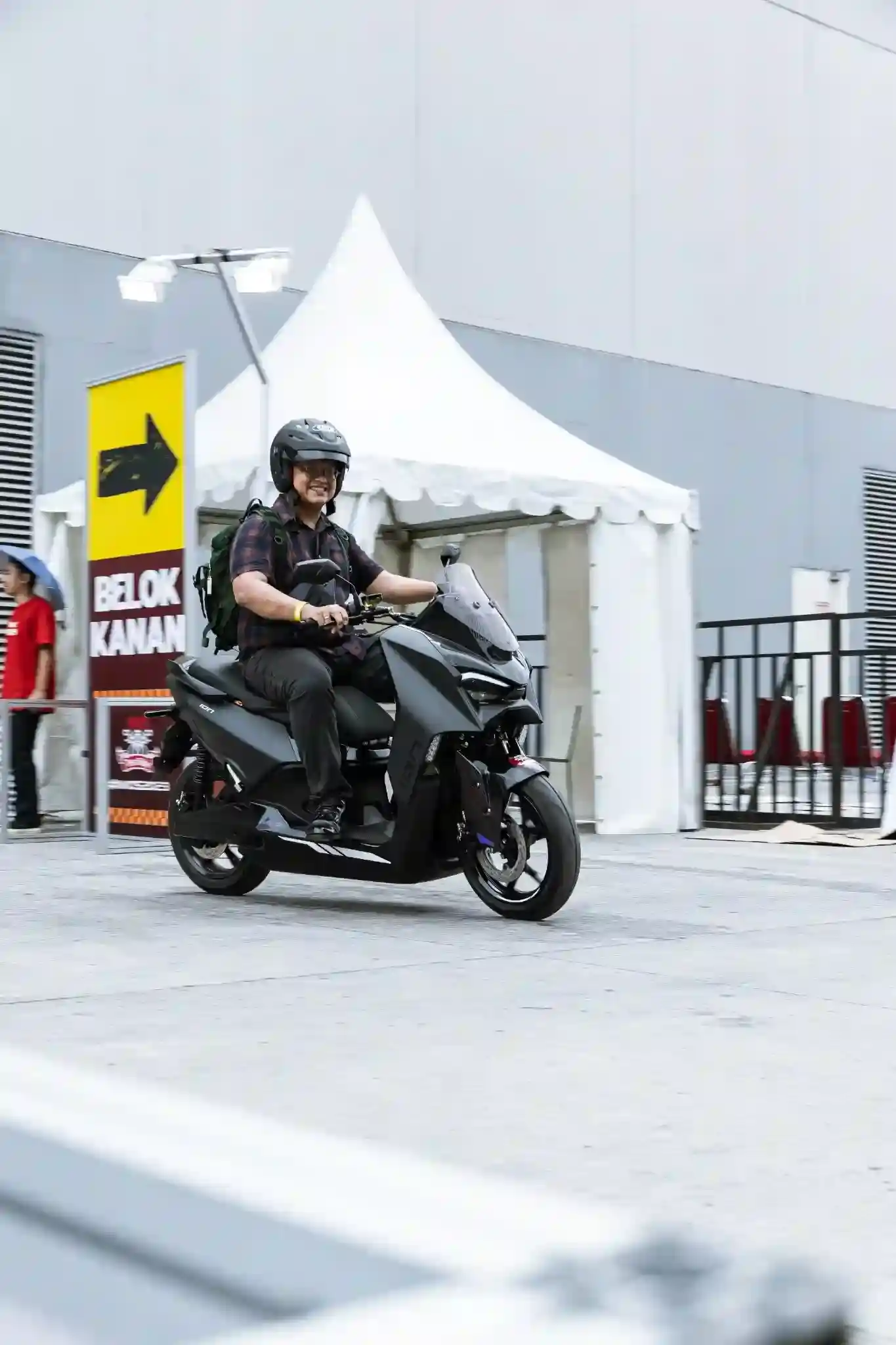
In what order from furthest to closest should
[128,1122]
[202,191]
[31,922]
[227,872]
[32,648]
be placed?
[202,191]
[32,648]
[227,872]
[31,922]
[128,1122]

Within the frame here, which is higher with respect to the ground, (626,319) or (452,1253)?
(626,319)

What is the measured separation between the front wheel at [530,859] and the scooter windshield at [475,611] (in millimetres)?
535

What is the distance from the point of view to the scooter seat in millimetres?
6637

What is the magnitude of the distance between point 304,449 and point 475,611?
0.96 meters

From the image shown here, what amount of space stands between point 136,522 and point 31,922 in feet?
12.7

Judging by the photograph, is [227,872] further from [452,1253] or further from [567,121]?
[567,121]

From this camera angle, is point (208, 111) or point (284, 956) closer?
point (284, 956)

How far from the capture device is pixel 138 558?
9844mm

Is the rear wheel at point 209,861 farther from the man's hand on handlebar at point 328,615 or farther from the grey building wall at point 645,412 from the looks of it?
the grey building wall at point 645,412

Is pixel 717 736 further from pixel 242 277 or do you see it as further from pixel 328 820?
pixel 328 820

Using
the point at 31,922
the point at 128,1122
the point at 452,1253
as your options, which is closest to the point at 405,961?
the point at 31,922

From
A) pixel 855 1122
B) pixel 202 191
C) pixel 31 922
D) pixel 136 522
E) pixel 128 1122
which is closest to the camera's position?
pixel 128 1122

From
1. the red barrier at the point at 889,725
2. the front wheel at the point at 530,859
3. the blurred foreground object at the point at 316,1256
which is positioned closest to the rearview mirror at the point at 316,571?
the front wheel at the point at 530,859

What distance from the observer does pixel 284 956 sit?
217 inches
